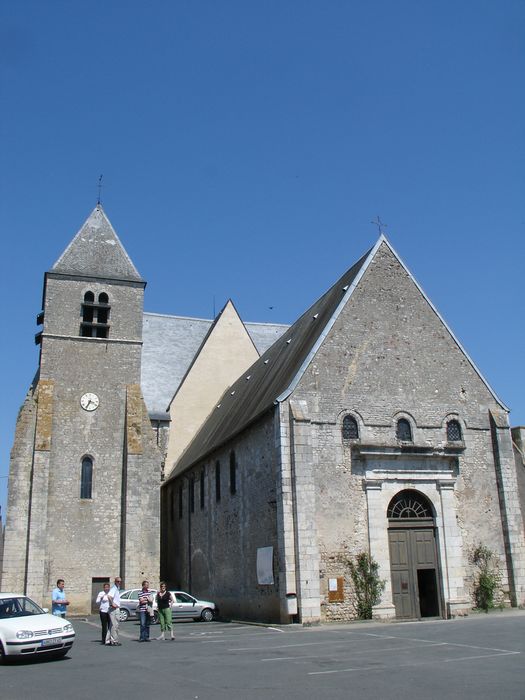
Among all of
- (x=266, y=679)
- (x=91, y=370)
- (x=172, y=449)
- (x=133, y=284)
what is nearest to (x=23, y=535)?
(x=91, y=370)

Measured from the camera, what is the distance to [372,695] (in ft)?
27.6

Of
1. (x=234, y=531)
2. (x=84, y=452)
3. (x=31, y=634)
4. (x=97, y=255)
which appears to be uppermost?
(x=97, y=255)

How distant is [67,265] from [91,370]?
5.47 m

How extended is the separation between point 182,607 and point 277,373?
891 centimetres

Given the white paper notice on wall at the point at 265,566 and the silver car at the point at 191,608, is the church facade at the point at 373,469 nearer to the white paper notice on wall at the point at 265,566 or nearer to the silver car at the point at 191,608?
the white paper notice on wall at the point at 265,566

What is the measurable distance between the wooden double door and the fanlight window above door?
30 centimetres

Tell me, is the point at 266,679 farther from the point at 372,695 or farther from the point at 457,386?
the point at 457,386

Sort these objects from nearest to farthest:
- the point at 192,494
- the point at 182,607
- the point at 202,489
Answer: the point at 182,607 < the point at 202,489 < the point at 192,494

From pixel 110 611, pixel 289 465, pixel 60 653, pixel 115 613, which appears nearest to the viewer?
pixel 60 653

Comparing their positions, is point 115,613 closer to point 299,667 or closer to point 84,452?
point 299,667

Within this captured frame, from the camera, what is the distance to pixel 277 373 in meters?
24.8

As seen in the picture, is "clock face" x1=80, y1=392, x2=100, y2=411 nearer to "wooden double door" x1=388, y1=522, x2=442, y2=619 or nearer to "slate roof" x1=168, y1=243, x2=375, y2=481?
"slate roof" x1=168, y1=243, x2=375, y2=481

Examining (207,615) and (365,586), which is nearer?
(365,586)

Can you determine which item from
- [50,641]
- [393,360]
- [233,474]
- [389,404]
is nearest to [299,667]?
[50,641]
